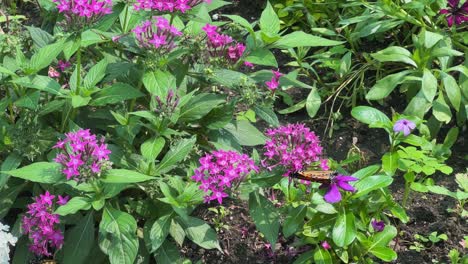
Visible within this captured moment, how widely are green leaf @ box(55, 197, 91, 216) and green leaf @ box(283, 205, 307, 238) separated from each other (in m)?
0.84

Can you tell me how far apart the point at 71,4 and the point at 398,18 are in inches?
78.8

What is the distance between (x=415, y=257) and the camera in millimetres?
3273

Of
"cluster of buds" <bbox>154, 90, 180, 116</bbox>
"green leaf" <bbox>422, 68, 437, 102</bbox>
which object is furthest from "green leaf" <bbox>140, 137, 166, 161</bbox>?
"green leaf" <bbox>422, 68, 437, 102</bbox>

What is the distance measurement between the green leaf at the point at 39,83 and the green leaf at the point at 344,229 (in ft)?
4.21

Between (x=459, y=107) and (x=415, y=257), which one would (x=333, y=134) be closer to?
(x=459, y=107)

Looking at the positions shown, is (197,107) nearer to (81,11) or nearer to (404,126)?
(81,11)

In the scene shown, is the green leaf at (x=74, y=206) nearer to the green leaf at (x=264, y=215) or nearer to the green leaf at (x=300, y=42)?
the green leaf at (x=264, y=215)

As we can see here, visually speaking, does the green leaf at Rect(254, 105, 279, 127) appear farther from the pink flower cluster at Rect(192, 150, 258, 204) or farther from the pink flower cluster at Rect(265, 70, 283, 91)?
the pink flower cluster at Rect(192, 150, 258, 204)

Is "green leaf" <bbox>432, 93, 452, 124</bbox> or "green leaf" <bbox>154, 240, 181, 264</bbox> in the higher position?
"green leaf" <bbox>432, 93, 452, 124</bbox>

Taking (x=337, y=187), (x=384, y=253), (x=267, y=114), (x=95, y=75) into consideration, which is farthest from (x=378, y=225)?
(x=95, y=75)

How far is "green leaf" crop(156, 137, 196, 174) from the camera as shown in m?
2.89

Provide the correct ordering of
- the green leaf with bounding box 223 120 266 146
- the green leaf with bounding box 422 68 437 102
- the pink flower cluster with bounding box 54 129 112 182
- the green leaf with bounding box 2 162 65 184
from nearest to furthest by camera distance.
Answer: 1. the pink flower cluster with bounding box 54 129 112 182
2. the green leaf with bounding box 2 162 65 184
3. the green leaf with bounding box 223 120 266 146
4. the green leaf with bounding box 422 68 437 102

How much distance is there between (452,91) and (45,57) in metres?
2.07

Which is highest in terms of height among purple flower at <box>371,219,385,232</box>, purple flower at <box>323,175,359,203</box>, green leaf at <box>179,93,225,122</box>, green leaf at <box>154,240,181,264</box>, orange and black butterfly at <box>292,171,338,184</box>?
green leaf at <box>179,93,225,122</box>
